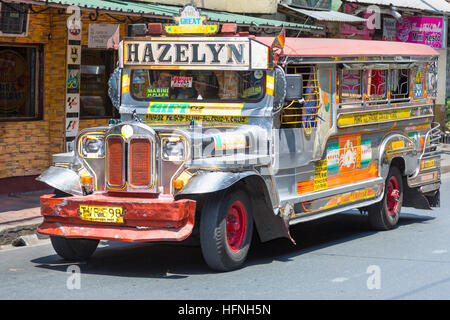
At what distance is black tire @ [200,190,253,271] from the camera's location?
24.9 ft

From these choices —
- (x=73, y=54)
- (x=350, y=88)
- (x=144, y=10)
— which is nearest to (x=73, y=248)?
(x=350, y=88)

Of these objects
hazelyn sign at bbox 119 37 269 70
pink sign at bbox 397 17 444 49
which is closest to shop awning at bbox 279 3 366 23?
pink sign at bbox 397 17 444 49

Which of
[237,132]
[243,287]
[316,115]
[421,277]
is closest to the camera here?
[243,287]

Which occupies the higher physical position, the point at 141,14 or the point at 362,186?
the point at 141,14

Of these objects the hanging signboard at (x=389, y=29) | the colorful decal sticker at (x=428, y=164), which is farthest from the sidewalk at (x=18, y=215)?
the hanging signboard at (x=389, y=29)

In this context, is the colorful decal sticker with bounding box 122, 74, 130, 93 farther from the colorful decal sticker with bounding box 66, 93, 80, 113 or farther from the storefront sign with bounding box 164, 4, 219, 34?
the colorful decal sticker with bounding box 66, 93, 80, 113

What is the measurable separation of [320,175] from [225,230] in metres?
1.93

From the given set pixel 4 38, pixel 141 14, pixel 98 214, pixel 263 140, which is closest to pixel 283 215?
pixel 263 140

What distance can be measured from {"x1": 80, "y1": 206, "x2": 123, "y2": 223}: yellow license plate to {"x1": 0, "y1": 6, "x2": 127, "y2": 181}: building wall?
19.1 ft

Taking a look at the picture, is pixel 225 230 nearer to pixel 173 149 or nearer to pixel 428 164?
pixel 173 149

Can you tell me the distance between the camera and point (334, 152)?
9.49 metres

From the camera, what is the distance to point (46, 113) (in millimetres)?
13695

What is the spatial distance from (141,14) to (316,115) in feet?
14.9

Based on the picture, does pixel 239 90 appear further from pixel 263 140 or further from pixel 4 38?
pixel 4 38
